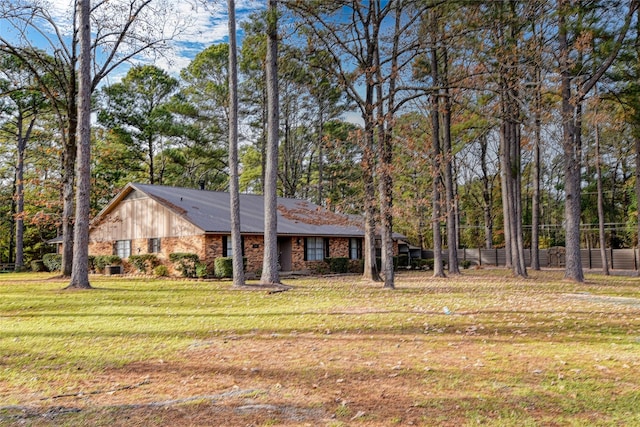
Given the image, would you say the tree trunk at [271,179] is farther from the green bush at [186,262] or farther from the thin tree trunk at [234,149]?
the green bush at [186,262]

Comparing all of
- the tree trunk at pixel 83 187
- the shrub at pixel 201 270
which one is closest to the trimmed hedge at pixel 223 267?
the shrub at pixel 201 270

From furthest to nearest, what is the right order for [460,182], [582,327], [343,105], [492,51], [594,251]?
[460,182] → [343,105] → [594,251] → [492,51] → [582,327]

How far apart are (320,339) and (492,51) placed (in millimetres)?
11337

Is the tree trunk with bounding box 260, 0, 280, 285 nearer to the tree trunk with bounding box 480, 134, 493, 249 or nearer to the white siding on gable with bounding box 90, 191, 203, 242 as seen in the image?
the white siding on gable with bounding box 90, 191, 203, 242

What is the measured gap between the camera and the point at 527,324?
7.66 m

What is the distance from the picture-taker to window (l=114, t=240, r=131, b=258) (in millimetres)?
24172

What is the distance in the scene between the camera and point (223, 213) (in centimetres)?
2283

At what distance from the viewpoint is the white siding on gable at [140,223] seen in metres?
21.5

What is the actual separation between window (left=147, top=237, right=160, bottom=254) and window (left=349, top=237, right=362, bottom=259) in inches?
411

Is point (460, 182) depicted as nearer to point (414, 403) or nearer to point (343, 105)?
point (343, 105)

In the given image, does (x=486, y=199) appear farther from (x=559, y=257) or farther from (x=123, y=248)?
(x=123, y=248)

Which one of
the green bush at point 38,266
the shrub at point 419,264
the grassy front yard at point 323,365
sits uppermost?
the green bush at point 38,266

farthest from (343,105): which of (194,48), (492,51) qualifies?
(492,51)

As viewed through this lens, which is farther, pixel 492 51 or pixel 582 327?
pixel 492 51
